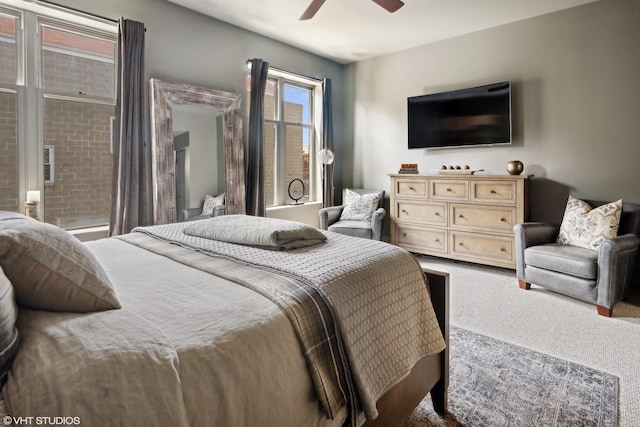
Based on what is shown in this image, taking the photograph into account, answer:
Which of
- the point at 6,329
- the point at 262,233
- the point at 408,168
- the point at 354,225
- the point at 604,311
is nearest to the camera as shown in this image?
the point at 6,329

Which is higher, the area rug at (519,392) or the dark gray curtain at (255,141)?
the dark gray curtain at (255,141)

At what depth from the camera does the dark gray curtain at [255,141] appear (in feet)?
14.1

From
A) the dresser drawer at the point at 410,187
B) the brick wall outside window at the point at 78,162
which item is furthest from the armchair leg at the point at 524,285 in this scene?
the brick wall outside window at the point at 78,162

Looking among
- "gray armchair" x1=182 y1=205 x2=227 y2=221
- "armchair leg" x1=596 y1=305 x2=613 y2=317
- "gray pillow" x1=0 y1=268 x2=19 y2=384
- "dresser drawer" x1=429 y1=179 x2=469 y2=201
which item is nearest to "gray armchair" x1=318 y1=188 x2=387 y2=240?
"dresser drawer" x1=429 y1=179 x2=469 y2=201

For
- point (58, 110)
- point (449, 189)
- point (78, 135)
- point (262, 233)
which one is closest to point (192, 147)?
point (78, 135)

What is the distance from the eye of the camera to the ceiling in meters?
3.64

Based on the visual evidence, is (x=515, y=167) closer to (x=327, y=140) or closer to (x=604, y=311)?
(x=604, y=311)

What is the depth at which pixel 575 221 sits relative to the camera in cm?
332

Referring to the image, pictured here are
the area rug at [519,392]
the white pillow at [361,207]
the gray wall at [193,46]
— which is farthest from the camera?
the white pillow at [361,207]

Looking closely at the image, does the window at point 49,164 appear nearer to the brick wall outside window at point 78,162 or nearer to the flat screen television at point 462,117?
the brick wall outside window at point 78,162

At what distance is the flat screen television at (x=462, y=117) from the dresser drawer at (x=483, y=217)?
84 cm

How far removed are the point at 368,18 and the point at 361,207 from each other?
2.25m

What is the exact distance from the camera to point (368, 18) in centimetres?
398

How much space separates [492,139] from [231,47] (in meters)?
3.26
